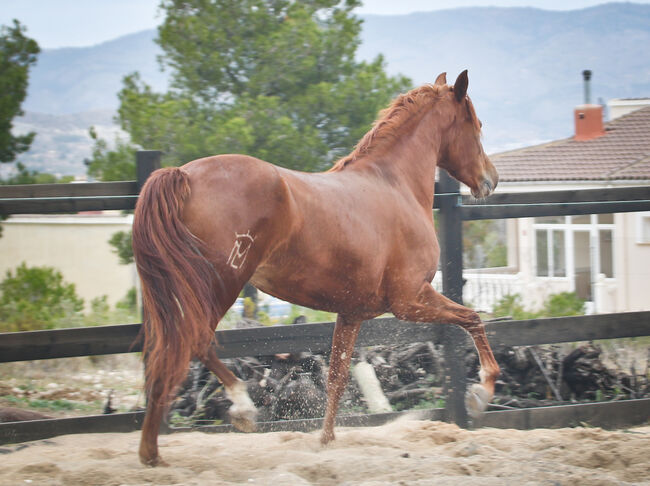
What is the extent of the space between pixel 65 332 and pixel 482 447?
2506 mm

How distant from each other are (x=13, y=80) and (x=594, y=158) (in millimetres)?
13672

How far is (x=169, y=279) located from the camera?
118 inches

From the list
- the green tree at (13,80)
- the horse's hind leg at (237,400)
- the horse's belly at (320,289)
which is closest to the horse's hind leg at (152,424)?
the horse's hind leg at (237,400)

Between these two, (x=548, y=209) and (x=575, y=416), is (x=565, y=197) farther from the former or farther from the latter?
(x=575, y=416)

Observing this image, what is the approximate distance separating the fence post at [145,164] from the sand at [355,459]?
62.1 inches

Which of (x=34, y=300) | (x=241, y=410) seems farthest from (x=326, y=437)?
(x=34, y=300)

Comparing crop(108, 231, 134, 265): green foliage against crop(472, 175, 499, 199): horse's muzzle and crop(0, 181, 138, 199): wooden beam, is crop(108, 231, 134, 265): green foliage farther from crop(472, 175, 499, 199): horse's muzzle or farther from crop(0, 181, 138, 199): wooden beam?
crop(472, 175, 499, 199): horse's muzzle

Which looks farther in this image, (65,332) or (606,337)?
(606,337)

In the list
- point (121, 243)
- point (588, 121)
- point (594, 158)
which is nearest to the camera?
point (121, 243)

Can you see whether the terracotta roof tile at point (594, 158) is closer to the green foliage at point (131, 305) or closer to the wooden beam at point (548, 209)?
the green foliage at point (131, 305)

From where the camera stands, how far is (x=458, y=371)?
14.3ft

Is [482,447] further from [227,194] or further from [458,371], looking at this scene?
[227,194]

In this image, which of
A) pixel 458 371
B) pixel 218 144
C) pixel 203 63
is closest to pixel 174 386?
pixel 458 371

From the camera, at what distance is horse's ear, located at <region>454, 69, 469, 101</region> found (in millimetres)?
4211
